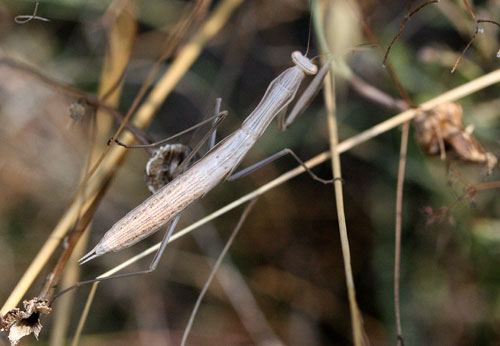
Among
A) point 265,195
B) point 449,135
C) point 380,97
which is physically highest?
point 380,97

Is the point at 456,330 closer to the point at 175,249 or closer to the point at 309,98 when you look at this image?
the point at 309,98

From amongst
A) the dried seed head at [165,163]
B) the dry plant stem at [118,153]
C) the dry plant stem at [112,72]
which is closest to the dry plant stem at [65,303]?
the dry plant stem at [112,72]

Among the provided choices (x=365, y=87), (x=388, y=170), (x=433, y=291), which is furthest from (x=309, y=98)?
(x=433, y=291)

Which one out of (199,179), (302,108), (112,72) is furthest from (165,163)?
(112,72)

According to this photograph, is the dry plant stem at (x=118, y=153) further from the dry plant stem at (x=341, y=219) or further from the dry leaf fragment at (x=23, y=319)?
the dry plant stem at (x=341, y=219)

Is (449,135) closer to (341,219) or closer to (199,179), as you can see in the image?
(341,219)

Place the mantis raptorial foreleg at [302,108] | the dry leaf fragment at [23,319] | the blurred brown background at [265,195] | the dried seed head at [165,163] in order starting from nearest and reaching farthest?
the dry leaf fragment at [23,319], the dried seed head at [165,163], the mantis raptorial foreleg at [302,108], the blurred brown background at [265,195]

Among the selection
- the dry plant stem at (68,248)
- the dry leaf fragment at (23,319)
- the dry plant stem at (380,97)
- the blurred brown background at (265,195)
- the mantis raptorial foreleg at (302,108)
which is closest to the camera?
the dry leaf fragment at (23,319)
